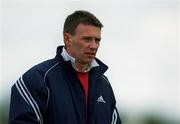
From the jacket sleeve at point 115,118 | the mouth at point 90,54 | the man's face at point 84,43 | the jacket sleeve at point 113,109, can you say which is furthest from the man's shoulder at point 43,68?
the jacket sleeve at point 115,118

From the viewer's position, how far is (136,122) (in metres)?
49.6

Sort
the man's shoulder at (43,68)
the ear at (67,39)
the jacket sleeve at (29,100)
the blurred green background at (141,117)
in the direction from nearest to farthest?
the jacket sleeve at (29,100)
the man's shoulder at (43,68)
the ear at (67,39)
the blurred green background at (141,117)

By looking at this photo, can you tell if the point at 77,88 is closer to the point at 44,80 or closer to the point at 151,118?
the point at 44,80

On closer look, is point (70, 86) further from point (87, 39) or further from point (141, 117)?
point (141, 117)

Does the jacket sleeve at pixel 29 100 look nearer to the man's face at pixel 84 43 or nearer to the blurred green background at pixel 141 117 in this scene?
the man's face at pixel 84 43

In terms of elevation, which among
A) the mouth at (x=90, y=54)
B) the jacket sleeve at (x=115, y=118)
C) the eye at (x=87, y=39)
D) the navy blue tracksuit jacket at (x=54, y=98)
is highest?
the eye at (x=87, y=39)

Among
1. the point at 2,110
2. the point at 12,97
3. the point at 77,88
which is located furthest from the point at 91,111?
the point at 2,110

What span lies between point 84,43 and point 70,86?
17.5 inches

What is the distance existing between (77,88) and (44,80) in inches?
14.0

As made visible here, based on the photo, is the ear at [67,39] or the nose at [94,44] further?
the ear at [67,39]

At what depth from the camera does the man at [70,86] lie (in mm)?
8312

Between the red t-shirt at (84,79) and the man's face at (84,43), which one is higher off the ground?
the man's face at (84,43)

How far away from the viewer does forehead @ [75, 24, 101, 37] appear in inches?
336

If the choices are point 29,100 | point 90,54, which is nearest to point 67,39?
point 90,54
